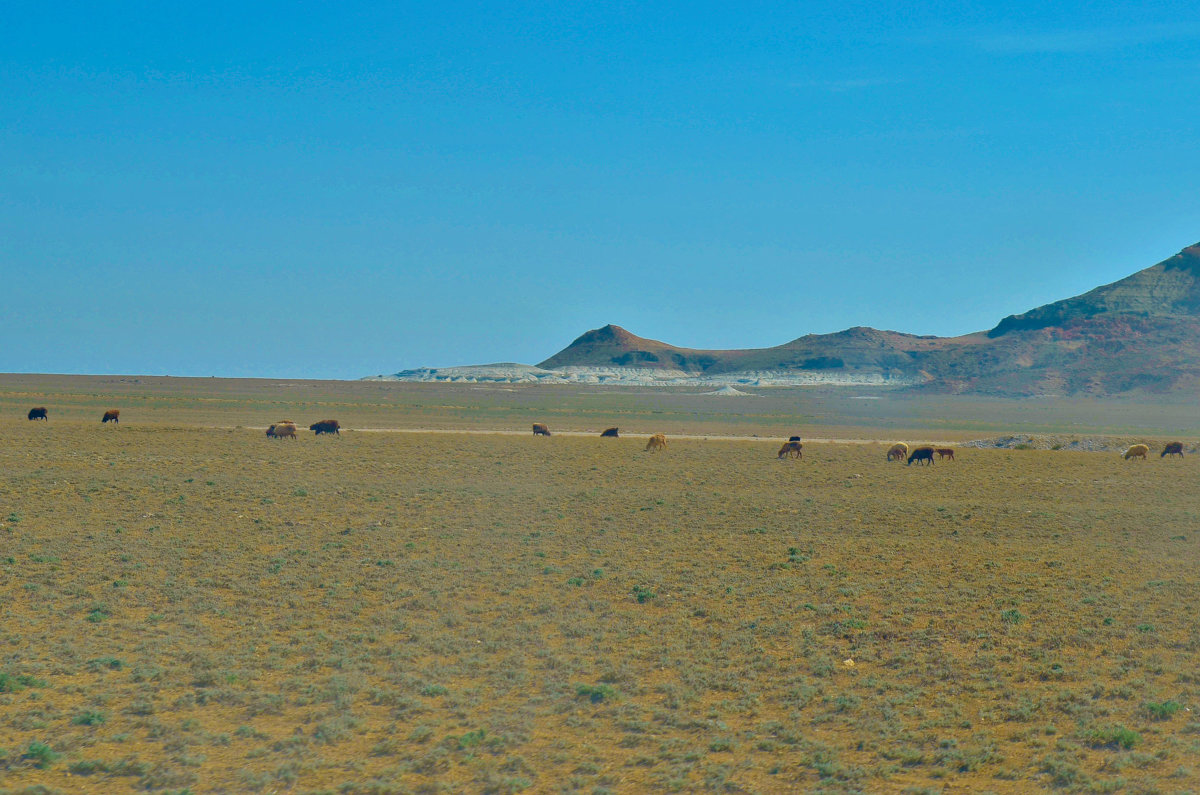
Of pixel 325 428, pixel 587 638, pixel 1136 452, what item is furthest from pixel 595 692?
pixel 1136 452

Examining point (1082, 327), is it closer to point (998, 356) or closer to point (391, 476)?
point (998, 356)

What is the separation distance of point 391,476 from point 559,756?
24.1 m

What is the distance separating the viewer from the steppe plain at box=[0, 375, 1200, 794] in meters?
8.16

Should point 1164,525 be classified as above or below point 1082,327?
below

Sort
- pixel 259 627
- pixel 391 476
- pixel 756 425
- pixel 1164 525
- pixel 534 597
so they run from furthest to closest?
pixel 756 425, pixel 391 476, pixel 1164 525, pixel 534 597, pixel 259 627

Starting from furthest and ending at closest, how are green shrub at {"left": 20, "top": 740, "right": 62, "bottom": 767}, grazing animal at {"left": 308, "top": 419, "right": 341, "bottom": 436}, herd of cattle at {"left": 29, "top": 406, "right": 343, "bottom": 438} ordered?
grazing animal at {"left": 308, "top": 419, "right": 341, "bottom": 436}
herd of cattle at {"left": 29, "top": 406, "right": 343, "bottom": 438}
green shrub at {"left": 20, "top": 740, "right": 62, "bottom": 767}

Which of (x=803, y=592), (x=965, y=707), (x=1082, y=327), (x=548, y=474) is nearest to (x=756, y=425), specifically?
(x=548, y=474)

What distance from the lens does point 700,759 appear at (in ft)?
27.2

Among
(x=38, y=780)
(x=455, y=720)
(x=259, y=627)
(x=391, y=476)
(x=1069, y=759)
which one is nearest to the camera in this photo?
(x=38, y=780)

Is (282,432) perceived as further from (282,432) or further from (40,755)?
(40,755)

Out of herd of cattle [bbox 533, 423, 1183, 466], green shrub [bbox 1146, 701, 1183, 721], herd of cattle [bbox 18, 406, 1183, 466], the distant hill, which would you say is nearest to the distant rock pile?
herd of cattle [bbox 18, 406, 1183, 466]

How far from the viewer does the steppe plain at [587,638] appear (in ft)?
26.8

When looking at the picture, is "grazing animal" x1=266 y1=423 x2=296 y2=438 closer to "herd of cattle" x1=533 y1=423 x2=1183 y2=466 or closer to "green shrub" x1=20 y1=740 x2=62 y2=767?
"herd of cattle" x1=533 y1=423 x2=1183 y2=466

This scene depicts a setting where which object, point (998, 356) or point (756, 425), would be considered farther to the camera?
point (998, 356)
